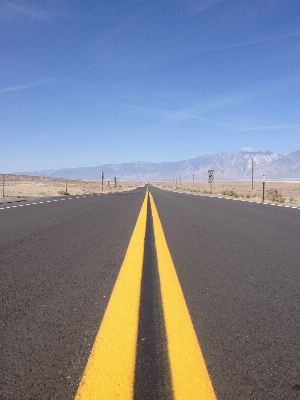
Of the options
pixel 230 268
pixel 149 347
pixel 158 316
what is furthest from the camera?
pixel 230 268

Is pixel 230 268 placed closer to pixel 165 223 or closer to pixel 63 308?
pixel 63 308

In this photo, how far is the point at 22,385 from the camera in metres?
1.74

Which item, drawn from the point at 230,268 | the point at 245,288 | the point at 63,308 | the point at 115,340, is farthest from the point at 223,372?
the point at 230,268

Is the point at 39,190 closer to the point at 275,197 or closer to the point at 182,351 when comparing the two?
the point at 275,197

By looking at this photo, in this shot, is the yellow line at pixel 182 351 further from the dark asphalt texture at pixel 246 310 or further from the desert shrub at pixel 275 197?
the desert shrub at pixel 275 197

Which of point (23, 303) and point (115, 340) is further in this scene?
point (23, 303)

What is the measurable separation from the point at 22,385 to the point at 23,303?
1249 mm

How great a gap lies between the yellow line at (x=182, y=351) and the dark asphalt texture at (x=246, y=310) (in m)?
0.05

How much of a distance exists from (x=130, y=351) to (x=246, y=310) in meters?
1.12

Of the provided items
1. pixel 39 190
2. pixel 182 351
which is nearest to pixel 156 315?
pixel 182 351

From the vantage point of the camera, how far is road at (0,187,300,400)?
1.78 meters

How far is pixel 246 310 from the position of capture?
2.81 meters

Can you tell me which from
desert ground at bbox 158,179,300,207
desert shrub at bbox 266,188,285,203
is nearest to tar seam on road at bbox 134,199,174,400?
desert ground at bbox 158,179,300,207

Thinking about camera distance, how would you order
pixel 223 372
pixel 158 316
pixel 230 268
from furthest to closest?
1. pixel 230 268
2. pixel 158 316
3. pixel 223 372
